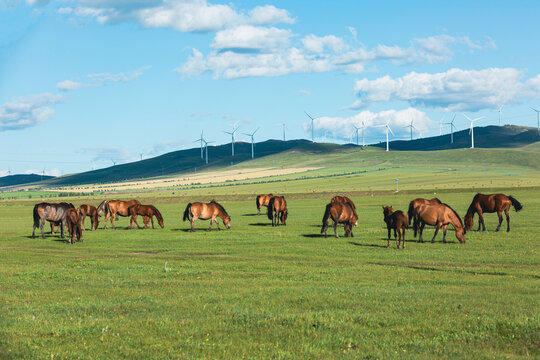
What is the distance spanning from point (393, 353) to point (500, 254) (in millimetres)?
15721

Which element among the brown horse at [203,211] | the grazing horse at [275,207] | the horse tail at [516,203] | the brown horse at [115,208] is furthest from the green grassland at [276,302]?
the brown horse at [115,208]

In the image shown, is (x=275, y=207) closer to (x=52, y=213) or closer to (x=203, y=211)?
(x=203, y=211)

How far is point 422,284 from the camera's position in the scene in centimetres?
1783

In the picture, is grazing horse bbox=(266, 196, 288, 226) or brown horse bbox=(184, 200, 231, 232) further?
grazing horse bbox=(266, 196, 288, 226)

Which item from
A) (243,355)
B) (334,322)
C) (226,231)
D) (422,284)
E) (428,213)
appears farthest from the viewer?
(226,231)

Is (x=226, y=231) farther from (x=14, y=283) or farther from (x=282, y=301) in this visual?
(x=282, y=301)

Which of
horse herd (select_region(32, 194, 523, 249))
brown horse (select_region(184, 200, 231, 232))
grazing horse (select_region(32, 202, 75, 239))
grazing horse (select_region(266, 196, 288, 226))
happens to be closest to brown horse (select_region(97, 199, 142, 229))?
horse herd (select_region(32, 194, 523, 249))

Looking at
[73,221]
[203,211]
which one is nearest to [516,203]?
[203,211]

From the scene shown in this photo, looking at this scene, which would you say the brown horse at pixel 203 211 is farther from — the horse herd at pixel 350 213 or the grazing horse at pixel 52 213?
the grazing horse at pixel 52 213

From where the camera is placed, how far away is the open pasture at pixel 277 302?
11.3m

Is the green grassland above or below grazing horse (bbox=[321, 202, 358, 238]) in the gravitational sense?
below

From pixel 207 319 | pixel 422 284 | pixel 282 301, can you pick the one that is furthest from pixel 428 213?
pixel 207 319

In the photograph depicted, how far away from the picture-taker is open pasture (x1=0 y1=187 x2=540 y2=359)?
1130 centimetres

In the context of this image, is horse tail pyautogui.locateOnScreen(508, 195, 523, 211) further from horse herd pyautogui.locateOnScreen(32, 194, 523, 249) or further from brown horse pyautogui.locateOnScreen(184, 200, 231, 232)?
brown horse pyautogui.locateOnScreen(184, 200, 231, 232)
